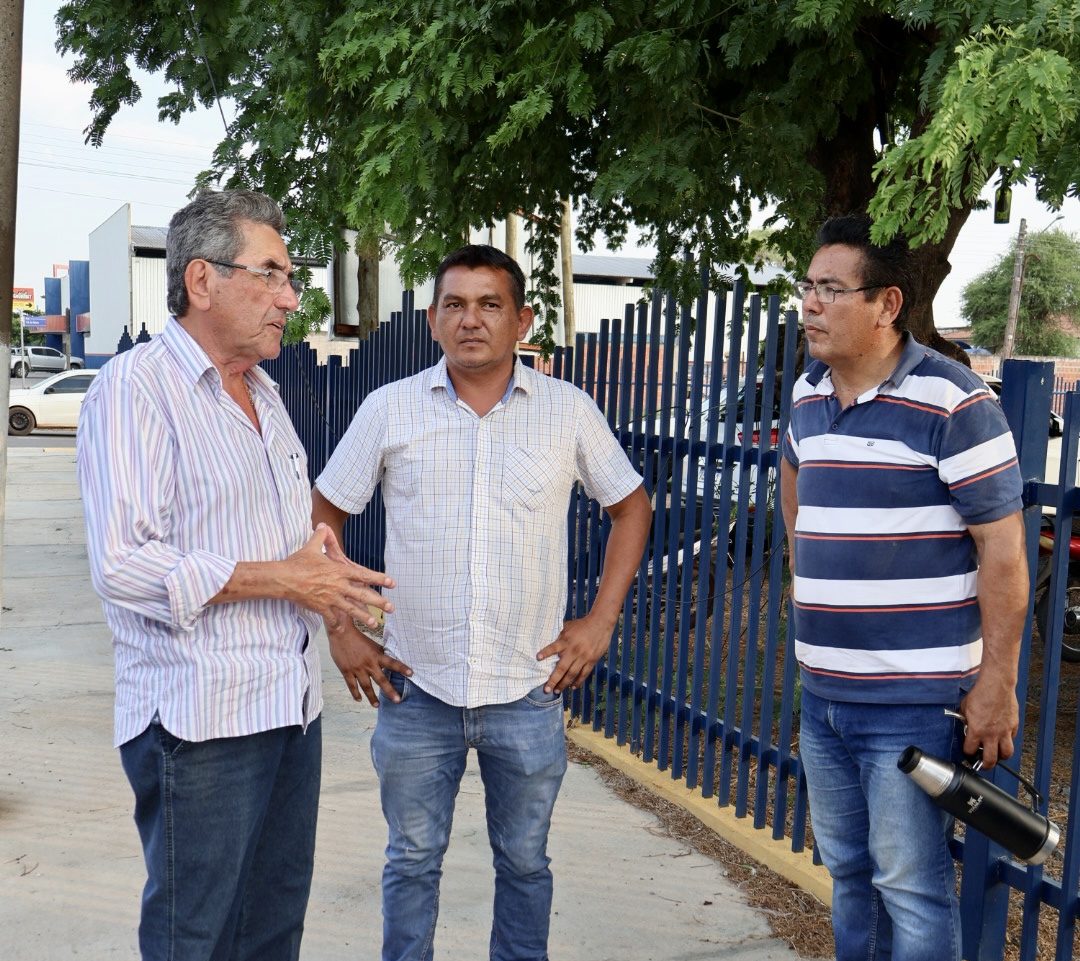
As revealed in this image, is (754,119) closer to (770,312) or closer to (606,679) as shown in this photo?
(770,312)

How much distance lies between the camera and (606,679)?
17.4 feet

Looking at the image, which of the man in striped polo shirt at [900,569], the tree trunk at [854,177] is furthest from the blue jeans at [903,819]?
the tree trunk at [854,177]

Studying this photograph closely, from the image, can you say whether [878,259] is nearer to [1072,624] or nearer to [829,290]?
[829,290]

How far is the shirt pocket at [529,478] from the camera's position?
109 inches

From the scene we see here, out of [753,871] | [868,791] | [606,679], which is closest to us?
[868,791]

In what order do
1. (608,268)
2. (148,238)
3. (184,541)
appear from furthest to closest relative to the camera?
(608,268) < (148,238) < (184,541)

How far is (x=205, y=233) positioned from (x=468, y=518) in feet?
3.04

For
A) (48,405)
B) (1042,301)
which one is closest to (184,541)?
(48,405)

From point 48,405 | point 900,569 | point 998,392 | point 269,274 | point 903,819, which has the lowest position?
point 48,405

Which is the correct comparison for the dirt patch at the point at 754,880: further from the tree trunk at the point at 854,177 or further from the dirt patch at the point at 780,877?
the tree trunk at the point at 854,177

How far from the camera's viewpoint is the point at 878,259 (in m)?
2.55

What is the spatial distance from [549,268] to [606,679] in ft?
9.94

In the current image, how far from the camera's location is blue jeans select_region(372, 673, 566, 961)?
2725 millimetres

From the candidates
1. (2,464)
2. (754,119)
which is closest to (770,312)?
(754,119)
